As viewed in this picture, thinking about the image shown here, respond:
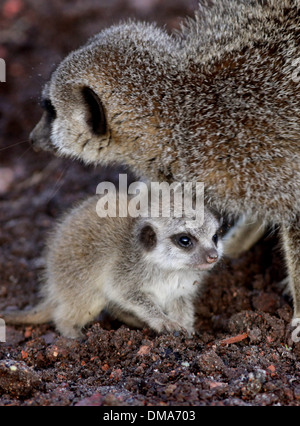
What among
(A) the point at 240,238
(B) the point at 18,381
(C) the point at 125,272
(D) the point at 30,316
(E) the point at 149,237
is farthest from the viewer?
(A) the point at 240,238

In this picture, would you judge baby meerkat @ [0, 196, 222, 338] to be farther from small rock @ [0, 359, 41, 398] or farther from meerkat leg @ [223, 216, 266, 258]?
small rock @ [0, 359, 41, 398]

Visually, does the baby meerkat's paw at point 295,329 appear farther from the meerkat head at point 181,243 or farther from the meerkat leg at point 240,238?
the meerkat leg at point 240,238

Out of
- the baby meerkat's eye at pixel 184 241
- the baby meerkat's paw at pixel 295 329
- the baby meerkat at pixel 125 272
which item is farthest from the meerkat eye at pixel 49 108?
the baby meerkat's paw at pixel 295 329

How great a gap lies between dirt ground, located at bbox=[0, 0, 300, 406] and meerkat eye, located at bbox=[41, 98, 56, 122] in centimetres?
34

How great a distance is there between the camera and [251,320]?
11.1 feet

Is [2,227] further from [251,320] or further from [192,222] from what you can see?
[251,320]

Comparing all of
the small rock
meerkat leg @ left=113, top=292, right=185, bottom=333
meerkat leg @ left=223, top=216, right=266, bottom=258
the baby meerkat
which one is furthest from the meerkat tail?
meerkat leg @ left=223, top=216, right=266, bottom=258

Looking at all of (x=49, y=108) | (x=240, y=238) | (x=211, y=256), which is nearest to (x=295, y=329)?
(x=211, y=256)

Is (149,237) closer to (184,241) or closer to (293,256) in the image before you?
(184,241)

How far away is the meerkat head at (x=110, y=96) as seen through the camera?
3.46 meters

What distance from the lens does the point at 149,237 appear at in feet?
11.5

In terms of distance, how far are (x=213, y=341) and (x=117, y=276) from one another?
76 centimetres

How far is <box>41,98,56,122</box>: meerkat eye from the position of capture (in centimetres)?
377

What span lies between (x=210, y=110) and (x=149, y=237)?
854mm
